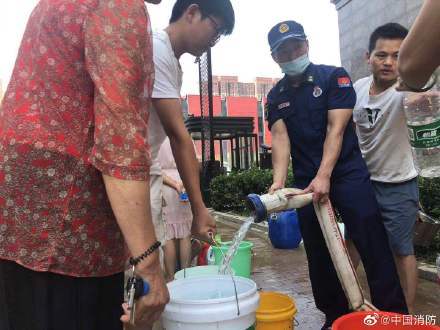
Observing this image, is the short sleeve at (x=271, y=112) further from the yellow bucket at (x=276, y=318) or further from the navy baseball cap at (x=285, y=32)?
the yellow bucket at (x=276, y=318)

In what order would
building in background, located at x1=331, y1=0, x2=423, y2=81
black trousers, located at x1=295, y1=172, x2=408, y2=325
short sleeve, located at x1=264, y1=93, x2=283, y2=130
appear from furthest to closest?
building in background, located at x1=331, y1=0, x2=423, y2=81 → short sleeve, located at x1=264, y1=93, x2=283, y2=130 → black trousers, located at x1=295, y1=172, x2=408, y2=325

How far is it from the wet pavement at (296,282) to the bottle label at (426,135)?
194cm

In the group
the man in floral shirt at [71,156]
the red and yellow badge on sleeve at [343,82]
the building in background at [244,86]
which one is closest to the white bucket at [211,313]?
the man in floral shirt at [71,156]

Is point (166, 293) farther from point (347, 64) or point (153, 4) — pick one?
point (347, 64)

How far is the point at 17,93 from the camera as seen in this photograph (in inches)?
48.6

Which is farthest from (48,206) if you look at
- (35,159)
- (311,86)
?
(311,86)

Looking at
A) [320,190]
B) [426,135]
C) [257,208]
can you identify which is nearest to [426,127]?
[426,135]

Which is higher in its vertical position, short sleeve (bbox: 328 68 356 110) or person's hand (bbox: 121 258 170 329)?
short sleeve (bbox: 328 68 356 110)

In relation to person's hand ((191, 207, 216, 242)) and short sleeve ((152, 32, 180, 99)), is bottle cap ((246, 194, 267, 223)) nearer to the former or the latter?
person's hand ((191, 207, 216, 242))

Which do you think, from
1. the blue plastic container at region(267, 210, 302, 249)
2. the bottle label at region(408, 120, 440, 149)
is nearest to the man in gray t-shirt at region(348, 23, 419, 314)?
the bottle label at region(408, 120, 440, 149)

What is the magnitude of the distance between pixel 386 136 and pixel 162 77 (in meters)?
1.77

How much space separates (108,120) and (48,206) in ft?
1.04

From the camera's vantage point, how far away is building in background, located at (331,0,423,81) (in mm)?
8781

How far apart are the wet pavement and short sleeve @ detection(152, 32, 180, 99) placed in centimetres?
222
